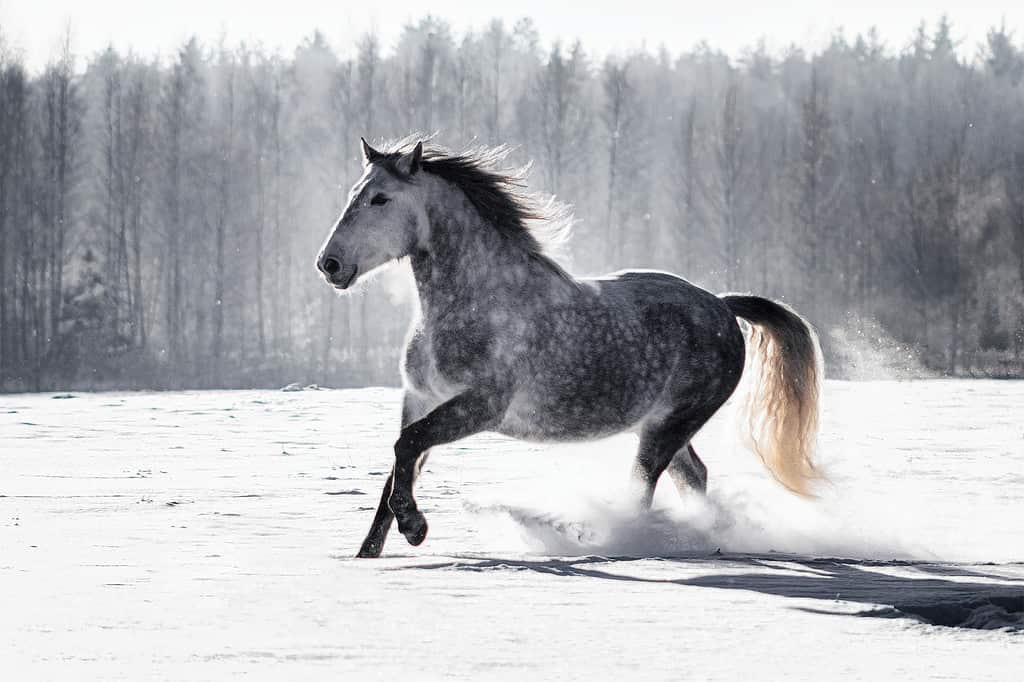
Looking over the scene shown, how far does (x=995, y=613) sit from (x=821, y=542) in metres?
2.17

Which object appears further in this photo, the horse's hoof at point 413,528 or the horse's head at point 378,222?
the horse's head at point 378,222

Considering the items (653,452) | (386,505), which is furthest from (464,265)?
(653,452)

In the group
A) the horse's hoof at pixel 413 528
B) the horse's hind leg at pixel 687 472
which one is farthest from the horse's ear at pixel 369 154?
the horse's hind leg at pixel 687 472

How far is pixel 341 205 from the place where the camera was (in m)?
38.9

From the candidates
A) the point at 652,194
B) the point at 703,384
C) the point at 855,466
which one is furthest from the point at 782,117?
the point at 703,384

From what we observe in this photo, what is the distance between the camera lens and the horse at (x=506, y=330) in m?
5.27

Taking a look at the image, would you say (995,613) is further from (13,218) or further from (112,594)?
(13,218)

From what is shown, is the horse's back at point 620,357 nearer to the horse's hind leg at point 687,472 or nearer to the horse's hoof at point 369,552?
the horse's hind leg at point 687,472

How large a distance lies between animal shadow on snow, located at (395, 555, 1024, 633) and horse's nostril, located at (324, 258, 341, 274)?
4.28 ft

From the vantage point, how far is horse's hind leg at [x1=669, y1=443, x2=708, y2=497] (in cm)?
643

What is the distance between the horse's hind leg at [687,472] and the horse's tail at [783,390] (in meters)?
0.56

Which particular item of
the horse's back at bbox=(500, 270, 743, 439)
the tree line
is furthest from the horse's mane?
the tree line

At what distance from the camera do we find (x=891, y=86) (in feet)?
189

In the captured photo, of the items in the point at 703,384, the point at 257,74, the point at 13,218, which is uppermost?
the point at 257,74
